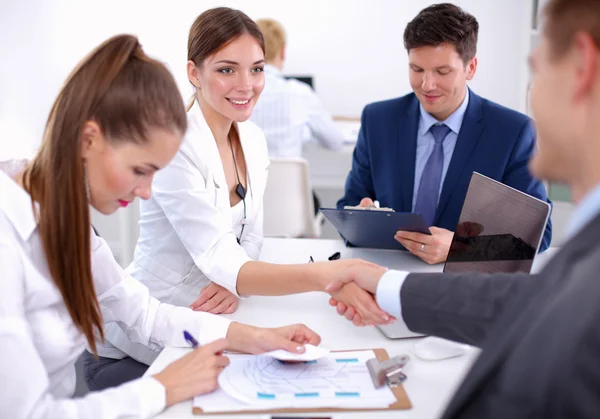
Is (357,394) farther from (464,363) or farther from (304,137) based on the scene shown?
(304,137)

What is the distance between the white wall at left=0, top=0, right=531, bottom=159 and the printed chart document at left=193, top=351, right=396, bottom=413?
3.46 meters

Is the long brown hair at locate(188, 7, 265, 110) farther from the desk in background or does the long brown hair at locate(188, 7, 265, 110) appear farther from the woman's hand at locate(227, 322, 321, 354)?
the desk in background

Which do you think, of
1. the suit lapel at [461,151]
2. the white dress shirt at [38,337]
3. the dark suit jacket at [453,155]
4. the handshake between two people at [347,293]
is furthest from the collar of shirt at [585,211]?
the suit lapel at [461,151]

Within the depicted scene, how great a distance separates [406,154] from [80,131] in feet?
4.63

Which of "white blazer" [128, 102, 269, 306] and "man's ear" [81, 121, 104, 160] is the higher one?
"man's ear" [81, 121, 104, 160]

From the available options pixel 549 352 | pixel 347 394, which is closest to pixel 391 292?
pixel 347 394

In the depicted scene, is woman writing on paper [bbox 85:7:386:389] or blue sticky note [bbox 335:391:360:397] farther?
woman writing on paper [bbox 85:7:386:389]

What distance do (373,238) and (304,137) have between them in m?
2.10

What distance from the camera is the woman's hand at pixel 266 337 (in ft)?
4.56

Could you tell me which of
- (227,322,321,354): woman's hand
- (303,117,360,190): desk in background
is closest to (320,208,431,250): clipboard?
(227,322,321,354): woman's hand

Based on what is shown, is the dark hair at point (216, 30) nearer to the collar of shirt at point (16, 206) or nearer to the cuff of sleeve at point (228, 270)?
the cuff of sleeve at point (228, 270)

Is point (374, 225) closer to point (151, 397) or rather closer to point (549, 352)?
point (151, 397)

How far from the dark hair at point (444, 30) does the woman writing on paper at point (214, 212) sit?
0.55 metres

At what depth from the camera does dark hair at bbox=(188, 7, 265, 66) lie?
6.39ft
